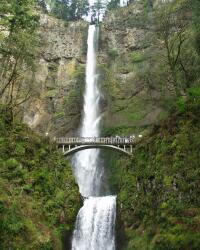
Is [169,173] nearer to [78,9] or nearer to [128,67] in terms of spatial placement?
[128,67]

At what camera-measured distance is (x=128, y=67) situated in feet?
212

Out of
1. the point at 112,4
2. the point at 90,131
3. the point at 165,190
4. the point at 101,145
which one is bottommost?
the point at 165,190

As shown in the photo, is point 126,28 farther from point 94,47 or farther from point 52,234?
point 52,234

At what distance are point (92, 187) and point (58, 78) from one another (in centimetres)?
2270

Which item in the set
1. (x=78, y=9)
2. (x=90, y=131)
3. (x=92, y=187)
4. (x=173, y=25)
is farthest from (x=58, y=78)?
(x=173, y=25)

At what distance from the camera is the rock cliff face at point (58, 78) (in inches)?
2350

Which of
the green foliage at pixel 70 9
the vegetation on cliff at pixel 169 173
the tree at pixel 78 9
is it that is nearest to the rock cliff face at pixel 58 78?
the green foliage at pixel 70 9

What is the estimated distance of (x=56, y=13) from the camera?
81875 mm

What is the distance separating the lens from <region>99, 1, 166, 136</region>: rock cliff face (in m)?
A: 55.4

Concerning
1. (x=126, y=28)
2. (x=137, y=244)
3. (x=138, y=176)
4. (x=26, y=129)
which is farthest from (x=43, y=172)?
(x=126, y=28)

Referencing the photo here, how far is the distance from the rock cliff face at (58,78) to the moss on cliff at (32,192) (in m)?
21.8

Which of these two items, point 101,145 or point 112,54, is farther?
point 112,54

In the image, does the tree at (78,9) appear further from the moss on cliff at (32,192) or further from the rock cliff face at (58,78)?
the moss on cliff at (32,192)

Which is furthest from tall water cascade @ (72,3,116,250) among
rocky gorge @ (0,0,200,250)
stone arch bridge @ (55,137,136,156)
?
stone arch bridge @ (55,137,136,156)
